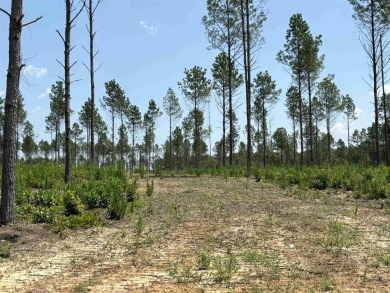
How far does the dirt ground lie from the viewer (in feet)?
13.3

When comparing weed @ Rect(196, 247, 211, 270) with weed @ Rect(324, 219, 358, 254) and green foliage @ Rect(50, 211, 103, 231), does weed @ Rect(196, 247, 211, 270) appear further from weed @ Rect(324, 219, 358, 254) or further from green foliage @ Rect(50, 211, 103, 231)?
green foliage @ Rect(50, 211, 103, 231)

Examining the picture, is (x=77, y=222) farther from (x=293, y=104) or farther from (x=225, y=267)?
(x=293, y=104)

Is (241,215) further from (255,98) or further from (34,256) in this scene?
(255,98)

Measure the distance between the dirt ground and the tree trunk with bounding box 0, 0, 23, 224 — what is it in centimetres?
64

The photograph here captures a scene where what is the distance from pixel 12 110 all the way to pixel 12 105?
91 millimetres

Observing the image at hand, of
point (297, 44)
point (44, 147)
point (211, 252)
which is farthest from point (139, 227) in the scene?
point (44, 147)

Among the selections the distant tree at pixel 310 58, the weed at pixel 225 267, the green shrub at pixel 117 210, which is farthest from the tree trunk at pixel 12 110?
the distant tree at pixel 310 58

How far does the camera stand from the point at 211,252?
512 centimetres

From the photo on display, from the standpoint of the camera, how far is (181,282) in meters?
4.07

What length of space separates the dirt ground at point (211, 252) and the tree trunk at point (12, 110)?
64 cm

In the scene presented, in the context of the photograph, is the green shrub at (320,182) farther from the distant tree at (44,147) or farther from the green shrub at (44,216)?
the distant tree at (44,147)

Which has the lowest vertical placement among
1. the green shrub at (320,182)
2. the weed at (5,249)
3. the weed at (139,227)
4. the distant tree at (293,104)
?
the weed at (5,249)

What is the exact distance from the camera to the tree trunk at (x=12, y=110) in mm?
6366

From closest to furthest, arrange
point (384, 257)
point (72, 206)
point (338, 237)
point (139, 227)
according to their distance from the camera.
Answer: point (384, 257)
point (338, 237)
point (139, 227)
point (72, 206)
